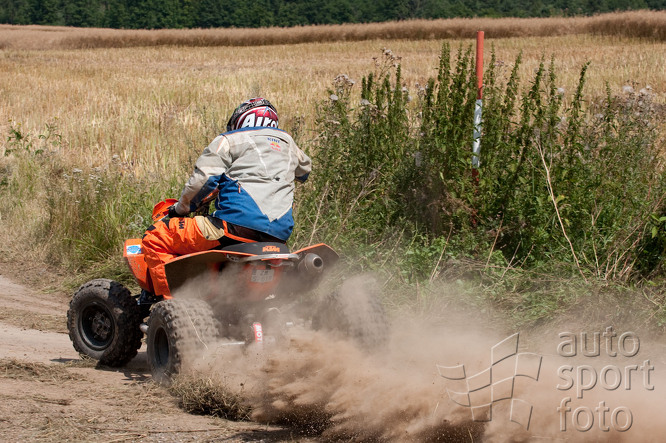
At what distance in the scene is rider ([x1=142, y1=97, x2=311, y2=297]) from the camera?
5.30 meters

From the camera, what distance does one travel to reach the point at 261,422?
4.70 meters

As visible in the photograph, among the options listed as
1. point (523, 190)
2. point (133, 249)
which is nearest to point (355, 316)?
point (133, 249)

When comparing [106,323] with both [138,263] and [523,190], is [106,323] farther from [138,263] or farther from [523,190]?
[523,190]

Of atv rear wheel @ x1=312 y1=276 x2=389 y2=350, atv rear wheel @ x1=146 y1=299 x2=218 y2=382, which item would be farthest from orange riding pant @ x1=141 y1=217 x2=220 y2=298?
atv rear wheel @ x1=312 y1=276 x2=389 y2=350

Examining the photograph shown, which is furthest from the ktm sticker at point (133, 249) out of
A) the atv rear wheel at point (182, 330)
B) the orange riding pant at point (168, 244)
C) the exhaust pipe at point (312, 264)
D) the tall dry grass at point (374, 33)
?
the tall dry grass at point (374, 33)

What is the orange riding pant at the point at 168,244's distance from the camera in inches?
211

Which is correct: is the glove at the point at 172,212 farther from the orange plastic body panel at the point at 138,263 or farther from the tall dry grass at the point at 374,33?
the tall dry grass at the point at 374,33

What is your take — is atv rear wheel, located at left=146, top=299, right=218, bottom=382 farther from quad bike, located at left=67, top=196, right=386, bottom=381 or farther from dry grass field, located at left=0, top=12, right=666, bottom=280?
dry grass field, located at left=0, top=12, right=666, bottom=280

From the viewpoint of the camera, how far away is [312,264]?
17.2ft

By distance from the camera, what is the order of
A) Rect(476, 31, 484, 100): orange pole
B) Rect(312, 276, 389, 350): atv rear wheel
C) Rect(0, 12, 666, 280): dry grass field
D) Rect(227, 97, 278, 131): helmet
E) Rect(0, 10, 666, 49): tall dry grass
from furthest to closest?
Rect(0, 10, 666, 49): tall dry grass, Rect(0, 12, 666, 280): dry grass field, Rect(476, 31, 484, 100): orange pole, Rect(227, 97, 278, 131): helmet, Rect(312, 276, 389, 350): atv rear wheel

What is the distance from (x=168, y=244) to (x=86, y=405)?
4.23 feet

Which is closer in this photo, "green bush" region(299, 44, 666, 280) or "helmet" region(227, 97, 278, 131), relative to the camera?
"helmet" region(227, 97, 278, 131)

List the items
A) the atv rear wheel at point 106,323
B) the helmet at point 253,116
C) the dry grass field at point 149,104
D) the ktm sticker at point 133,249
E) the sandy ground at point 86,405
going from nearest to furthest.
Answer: the sandy ground at point 86,405 < the helmet at point 253,116 < the ktm sticker at point 133,249 < the atv rear wheel at point 106,323 < the dry grass field at point 149,104

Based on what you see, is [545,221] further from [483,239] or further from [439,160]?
[439,160]
